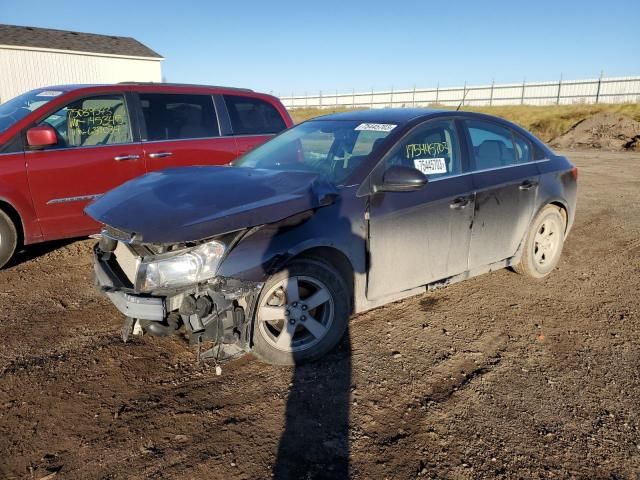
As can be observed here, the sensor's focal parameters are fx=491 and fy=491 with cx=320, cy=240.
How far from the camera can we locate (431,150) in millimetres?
3943

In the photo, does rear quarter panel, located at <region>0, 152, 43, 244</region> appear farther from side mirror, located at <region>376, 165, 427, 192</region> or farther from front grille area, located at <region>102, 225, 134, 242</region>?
side mirror, located at <region>376, 165, 427, 192</region>

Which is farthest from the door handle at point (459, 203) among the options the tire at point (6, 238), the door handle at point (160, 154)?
the tire at point (6, 238)

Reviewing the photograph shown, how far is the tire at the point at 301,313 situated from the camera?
10.0 ft

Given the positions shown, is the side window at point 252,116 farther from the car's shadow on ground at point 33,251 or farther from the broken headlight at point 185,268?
the broken headlight at point 185,268

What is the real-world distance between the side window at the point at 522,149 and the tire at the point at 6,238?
4988 millimetres

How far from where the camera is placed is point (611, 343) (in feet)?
12.0

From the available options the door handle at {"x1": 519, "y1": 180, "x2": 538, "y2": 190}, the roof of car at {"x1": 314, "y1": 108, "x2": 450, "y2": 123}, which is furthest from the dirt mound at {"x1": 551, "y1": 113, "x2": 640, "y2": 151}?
the roof of car at {"x1": 314, "y1": 108, "x2": 450, "y2": 123}

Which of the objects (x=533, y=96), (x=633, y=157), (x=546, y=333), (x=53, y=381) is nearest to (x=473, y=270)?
(x=546, y=333)

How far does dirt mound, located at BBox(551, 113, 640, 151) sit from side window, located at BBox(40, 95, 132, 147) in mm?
22601

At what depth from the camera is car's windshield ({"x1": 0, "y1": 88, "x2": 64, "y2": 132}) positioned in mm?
5062

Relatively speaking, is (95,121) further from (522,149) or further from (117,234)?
(522,149)

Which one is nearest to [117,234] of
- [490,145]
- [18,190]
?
[18,190]

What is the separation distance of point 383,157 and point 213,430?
7.04 feet

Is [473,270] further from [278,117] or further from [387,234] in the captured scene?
[278,117]
